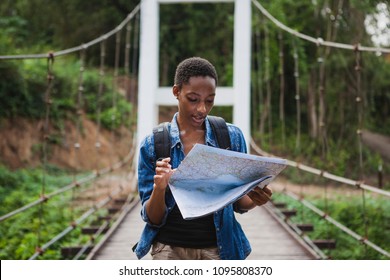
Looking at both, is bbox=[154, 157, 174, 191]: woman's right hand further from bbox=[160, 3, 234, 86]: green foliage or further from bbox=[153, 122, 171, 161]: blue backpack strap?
bbox=[160, 3, 234, 86]: green foliage

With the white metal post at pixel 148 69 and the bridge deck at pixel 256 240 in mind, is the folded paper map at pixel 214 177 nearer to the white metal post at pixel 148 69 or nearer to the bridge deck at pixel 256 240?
the bridge deck at pixel 256 240

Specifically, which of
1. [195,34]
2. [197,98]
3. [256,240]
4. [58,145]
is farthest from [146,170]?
[195,34]

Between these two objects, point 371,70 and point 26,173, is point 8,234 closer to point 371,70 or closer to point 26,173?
→ point 26,173

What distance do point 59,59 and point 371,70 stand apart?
4.59 metres

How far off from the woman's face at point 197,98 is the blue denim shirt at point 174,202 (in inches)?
2.1

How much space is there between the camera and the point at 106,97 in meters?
8.91

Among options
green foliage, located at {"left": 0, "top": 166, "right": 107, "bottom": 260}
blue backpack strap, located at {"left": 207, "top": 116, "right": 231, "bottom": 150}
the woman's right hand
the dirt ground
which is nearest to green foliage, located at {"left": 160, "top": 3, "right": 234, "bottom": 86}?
the dirt ground

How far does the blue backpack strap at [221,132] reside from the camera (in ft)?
3.55

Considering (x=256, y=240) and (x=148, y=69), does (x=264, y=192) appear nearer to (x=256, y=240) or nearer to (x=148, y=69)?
(x=256, y=240)

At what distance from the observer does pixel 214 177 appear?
1027 mm

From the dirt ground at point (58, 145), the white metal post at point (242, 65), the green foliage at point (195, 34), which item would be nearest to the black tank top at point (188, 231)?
the white metal post at point (242, 65)

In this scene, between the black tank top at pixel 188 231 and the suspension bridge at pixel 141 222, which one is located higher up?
the black tank top at pixel 188 231

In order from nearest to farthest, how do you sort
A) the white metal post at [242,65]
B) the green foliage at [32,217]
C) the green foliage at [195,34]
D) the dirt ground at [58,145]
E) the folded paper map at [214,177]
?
the folded paper map at [214,177] < the green foliage at [32,217] < the white metal post at [242,65] < the dirt ground at [58,145] < the green foliage at [195,34]
